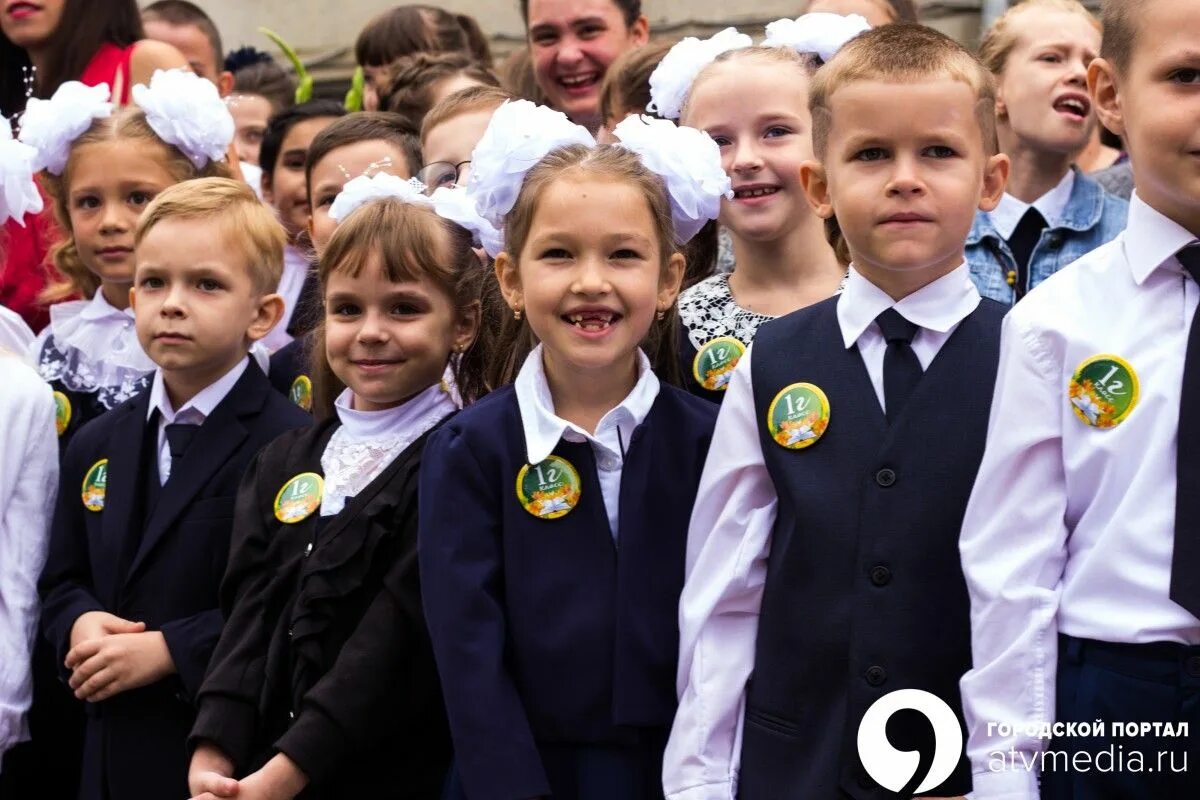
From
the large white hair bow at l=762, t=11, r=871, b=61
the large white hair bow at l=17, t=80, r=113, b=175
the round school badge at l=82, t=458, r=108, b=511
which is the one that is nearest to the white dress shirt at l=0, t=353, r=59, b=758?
the round school badge at l=82, t=458, r=108, b=511

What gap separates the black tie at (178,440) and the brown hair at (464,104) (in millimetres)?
1182

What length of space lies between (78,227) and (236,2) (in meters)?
6.92

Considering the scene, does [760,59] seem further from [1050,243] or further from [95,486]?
[95,486]

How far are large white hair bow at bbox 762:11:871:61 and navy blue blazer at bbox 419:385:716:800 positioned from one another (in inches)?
49.9

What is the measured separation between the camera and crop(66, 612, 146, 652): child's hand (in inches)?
153

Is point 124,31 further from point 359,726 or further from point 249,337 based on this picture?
point 359,726

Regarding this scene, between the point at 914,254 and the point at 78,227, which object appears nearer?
the point at 914,254

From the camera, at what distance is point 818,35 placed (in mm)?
4141

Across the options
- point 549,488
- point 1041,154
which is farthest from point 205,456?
point 1041,154

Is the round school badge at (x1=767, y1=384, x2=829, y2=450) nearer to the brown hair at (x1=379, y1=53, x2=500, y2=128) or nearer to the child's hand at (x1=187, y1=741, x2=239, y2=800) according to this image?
the child's hand at (x1=187, y1=741, x2=239, y2=800)

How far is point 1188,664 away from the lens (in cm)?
255

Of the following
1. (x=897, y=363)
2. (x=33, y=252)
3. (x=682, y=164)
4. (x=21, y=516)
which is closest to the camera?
(x=897, y=363)

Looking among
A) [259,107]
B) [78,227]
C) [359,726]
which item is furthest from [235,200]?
[259,107]

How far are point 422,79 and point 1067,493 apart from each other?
3.35 m
